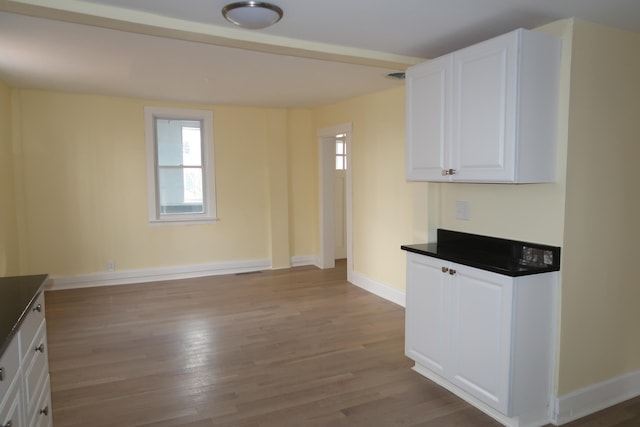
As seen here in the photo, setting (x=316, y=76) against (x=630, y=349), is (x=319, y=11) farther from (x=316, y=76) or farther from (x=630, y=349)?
(x=630, y=349)

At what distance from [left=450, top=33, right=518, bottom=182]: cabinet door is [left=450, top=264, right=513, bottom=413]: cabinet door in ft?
1.97

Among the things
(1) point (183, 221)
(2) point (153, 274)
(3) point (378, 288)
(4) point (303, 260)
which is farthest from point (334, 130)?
(2) point (153, 274)

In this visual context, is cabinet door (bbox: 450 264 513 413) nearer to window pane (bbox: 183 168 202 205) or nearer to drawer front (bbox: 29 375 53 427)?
drawer front (bbox: 29 375 53 427)

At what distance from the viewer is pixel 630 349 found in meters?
2.82

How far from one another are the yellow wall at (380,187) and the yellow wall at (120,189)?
4.72 ft

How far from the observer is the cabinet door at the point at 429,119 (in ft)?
8.89

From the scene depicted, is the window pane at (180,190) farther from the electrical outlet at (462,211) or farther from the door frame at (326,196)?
the electrical outlet at (462,211)

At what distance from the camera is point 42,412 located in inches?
79.9

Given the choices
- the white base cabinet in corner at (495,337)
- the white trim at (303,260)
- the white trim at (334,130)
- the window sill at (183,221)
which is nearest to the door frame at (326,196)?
the white trim at (334,130)

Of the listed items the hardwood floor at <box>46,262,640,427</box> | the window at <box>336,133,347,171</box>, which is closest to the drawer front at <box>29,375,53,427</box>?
the hardwood floor at <box>46,262,640,427</box>

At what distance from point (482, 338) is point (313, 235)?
453 centimetres

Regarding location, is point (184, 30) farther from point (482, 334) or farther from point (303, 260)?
point (303, 260)

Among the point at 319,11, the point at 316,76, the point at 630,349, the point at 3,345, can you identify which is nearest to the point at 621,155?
the point at 630,349

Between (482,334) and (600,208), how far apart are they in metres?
1.02
